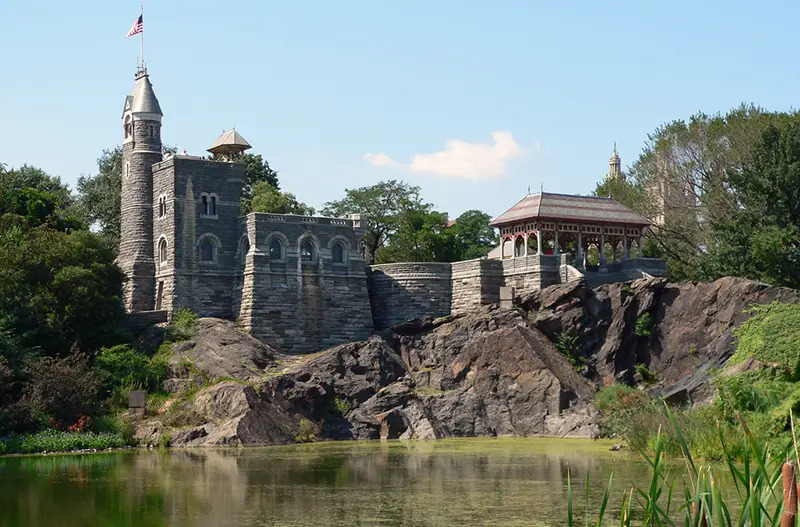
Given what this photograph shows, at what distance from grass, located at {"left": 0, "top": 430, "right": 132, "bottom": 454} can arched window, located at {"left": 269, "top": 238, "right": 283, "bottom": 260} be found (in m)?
15.1

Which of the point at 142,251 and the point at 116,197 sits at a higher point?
the point at 116,197

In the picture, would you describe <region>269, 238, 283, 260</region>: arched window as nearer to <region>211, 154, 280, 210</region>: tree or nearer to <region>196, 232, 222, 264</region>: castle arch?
<region>196, 232, 222, 264</region>: castle arch

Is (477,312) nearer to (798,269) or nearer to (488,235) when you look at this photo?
(798,269)

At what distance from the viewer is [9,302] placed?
51000 millimetres

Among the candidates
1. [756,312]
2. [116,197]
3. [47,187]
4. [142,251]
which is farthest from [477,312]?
[47,187]

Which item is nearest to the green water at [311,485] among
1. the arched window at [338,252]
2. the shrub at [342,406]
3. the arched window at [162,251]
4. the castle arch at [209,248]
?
the shrub at [342,406]

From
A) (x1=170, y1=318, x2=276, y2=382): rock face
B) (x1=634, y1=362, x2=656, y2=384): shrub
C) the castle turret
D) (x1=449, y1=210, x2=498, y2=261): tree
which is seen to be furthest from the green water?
(x1=449, y1=210, x2=498, y2=261): tree

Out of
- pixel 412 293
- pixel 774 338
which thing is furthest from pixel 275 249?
pixel 774 338

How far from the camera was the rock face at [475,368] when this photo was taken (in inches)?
1972

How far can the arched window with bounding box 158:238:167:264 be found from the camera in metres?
60.5

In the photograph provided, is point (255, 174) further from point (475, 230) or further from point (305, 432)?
point (305, 432)

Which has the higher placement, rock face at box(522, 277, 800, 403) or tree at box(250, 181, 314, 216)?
tree at box(250, 181, 314, 216)

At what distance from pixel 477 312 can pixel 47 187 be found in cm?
3455

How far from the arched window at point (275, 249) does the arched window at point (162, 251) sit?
512cm
